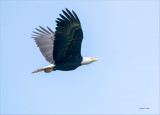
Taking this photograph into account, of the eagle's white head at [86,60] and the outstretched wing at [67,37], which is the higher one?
the outstretched wing at [67,37]

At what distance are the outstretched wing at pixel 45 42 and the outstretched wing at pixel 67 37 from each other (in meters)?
0.90

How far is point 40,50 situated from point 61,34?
95.1 inches

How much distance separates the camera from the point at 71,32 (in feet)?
46.2

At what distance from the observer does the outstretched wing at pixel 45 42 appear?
52.0 ft

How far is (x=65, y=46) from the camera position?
47.4ft

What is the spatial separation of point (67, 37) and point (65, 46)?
0.43 metres

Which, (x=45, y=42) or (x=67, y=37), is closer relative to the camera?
(x=67, y=37)

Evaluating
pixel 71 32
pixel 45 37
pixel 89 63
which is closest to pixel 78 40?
pixel 71 32

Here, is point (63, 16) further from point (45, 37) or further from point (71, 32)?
point (45, 37)

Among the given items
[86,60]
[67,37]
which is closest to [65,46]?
[67,37]

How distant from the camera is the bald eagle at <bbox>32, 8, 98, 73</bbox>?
13797 mm

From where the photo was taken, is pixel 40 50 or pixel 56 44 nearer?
pixel 56 44

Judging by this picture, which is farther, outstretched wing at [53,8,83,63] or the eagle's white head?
the eagle's white head

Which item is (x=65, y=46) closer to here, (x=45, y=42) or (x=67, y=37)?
(x=67, y=37)
